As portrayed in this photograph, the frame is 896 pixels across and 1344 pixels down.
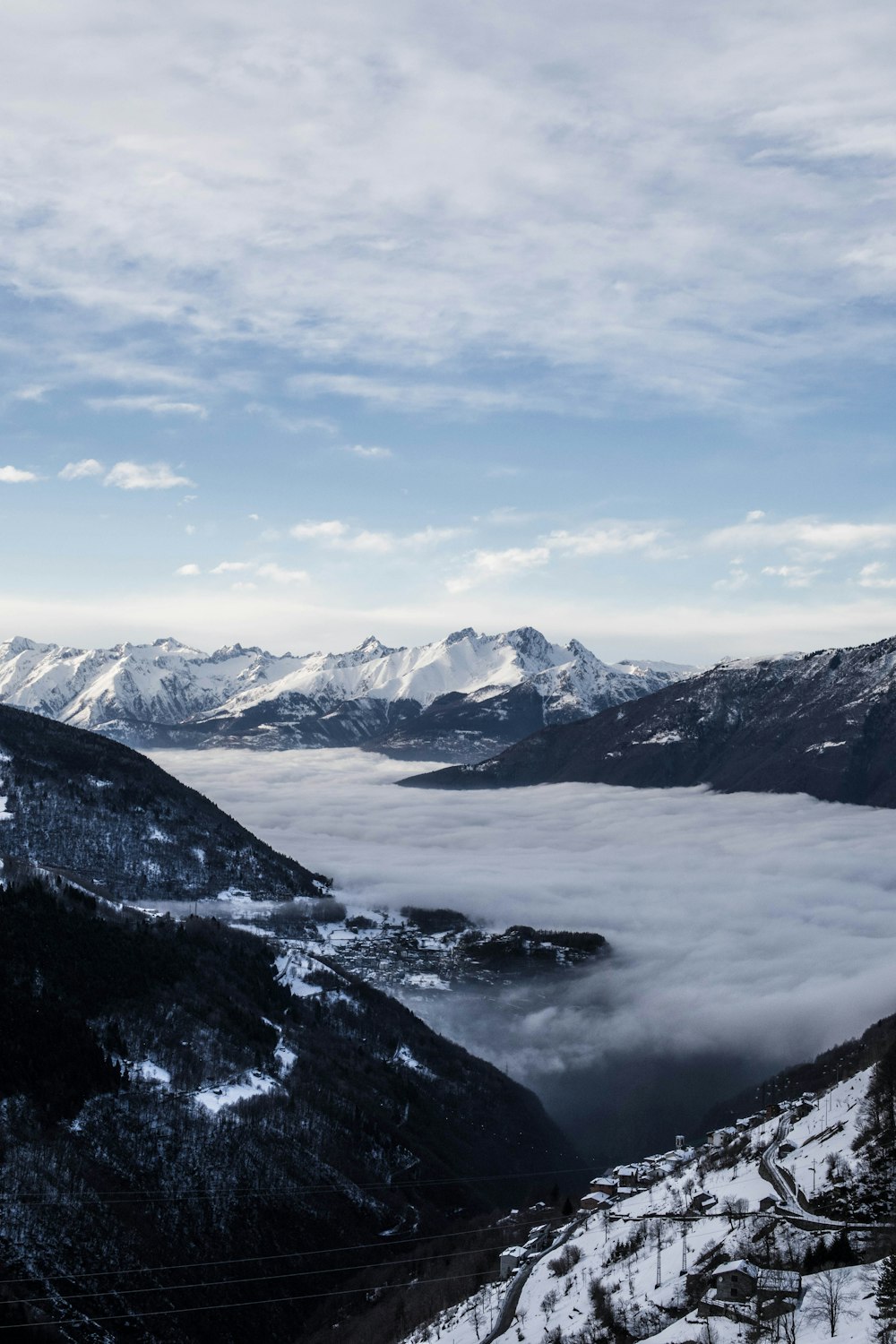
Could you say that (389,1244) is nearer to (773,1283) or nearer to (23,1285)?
(23,1285)

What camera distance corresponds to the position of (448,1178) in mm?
179500

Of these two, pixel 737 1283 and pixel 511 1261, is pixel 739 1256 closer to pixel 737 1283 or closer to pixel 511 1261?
pixel 737 1283

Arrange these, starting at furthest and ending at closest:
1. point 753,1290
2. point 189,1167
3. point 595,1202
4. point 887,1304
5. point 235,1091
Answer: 1. point 235,1091
2. point 189,1167
3. point 595,1202
4. point 753,1290
5. point 887,1304

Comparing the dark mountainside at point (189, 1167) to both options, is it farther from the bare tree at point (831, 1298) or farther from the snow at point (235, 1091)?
the bare tree at point (831, 1298)

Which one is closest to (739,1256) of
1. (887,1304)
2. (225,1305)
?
(887,1304)

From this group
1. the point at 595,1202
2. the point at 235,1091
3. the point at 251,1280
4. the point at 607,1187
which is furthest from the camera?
the point at 235,1091

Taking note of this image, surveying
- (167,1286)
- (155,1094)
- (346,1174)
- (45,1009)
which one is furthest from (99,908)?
(167,1286)

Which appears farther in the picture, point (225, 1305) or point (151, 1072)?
point (151, 1072)

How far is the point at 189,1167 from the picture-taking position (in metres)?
148

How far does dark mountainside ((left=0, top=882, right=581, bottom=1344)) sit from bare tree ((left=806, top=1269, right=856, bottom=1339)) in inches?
2402

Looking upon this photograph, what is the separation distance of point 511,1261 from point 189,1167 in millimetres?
64884

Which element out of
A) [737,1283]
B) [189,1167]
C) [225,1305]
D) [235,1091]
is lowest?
[225,1305]

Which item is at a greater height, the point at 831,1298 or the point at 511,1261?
the point at 831,1298

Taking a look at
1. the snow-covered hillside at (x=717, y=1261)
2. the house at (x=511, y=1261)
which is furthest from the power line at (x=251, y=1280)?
the snow-covered hillside at (x=717, y=1261)
